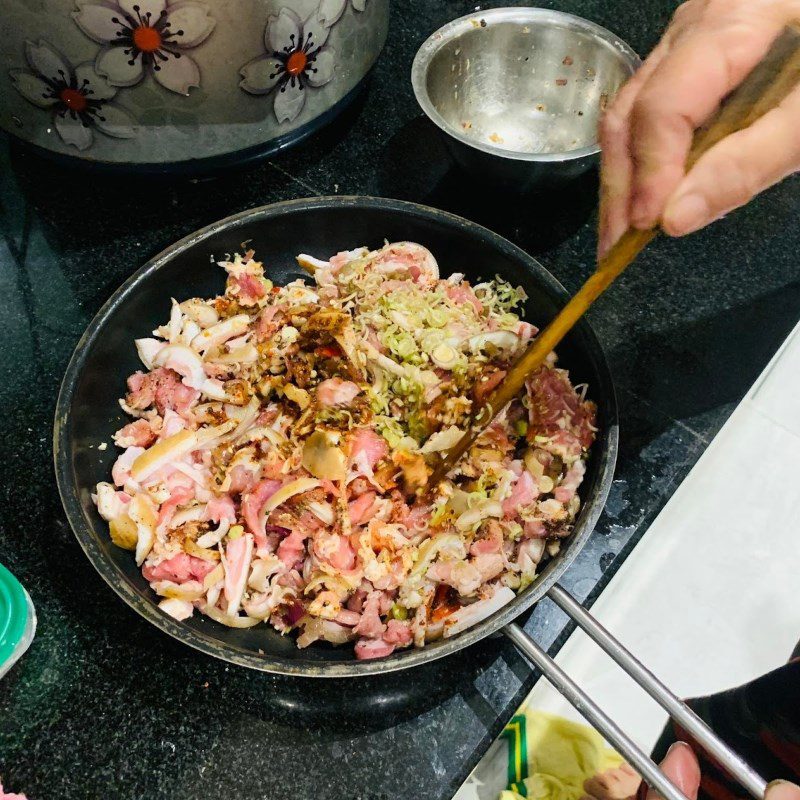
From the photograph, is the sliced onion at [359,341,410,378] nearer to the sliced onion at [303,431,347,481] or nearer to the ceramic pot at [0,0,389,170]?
the sliced onion at [303,431,347,481]

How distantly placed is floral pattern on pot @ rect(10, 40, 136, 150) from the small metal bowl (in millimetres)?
534

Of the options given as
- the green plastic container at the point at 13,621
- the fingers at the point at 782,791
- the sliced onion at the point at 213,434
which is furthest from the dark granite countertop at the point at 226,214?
the fingers at the point at 782,791

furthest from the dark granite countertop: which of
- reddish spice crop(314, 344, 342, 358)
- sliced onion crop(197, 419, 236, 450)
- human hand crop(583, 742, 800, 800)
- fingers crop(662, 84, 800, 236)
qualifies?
fingers crop(662, 84, 800, 236)

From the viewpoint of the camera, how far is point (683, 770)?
30.0 inches

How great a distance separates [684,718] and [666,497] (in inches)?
17.5

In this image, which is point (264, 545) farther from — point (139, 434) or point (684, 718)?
point (684, 718)

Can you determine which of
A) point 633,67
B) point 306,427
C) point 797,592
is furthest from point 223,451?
point 633,67

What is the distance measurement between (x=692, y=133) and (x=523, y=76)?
900 millimetres

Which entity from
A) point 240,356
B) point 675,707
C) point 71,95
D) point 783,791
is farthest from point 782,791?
point 71,95

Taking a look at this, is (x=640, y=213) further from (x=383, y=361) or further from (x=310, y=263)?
(x=310, y=263)

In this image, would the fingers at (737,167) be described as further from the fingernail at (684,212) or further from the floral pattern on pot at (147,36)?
the floral pattern on pot at (147,36)

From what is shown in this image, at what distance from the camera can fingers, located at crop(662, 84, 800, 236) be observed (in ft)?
1.93

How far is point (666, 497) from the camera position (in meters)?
1.07

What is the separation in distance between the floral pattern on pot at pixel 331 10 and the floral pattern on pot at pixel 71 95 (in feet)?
1.12
